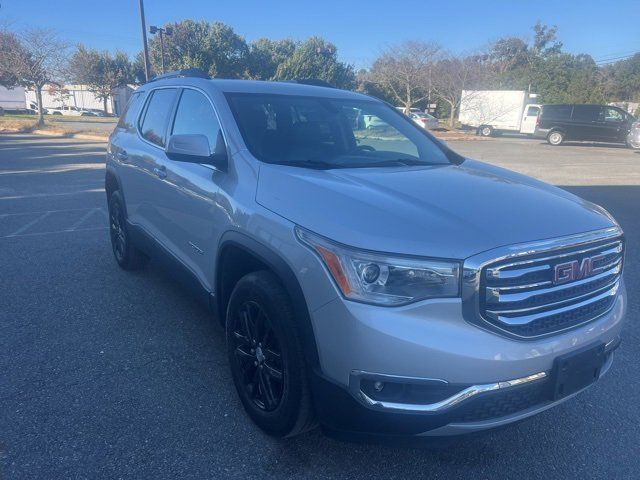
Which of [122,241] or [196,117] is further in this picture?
[122,241]

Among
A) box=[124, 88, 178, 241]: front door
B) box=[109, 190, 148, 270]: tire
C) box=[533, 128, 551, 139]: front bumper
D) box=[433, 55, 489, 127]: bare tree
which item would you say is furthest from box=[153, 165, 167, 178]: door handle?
box=[433, 55, 489, 127]: bare tree

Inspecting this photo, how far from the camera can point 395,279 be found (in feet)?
6.68

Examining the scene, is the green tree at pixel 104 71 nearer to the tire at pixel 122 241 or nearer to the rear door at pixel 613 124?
the rear door at pixel 613 124

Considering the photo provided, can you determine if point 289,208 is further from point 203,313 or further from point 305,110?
point 203,313

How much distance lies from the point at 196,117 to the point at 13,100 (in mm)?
64078

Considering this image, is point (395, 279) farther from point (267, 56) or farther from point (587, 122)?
point (267, 56)

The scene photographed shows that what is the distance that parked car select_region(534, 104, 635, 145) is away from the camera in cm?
2483

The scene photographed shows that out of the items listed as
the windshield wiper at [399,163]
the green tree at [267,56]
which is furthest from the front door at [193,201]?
the green tree at [267,56]

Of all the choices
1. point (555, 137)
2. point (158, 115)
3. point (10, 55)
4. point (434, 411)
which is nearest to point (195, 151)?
point (158, 115)

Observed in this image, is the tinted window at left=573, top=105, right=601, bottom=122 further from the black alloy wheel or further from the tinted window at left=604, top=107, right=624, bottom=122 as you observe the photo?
the black alloy wheel

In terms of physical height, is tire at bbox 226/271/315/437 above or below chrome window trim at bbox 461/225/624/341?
below

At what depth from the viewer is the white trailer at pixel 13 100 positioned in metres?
55.5

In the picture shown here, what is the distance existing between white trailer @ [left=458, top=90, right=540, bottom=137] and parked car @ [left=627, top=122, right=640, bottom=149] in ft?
35.4

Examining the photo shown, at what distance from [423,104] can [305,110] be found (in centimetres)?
4924
